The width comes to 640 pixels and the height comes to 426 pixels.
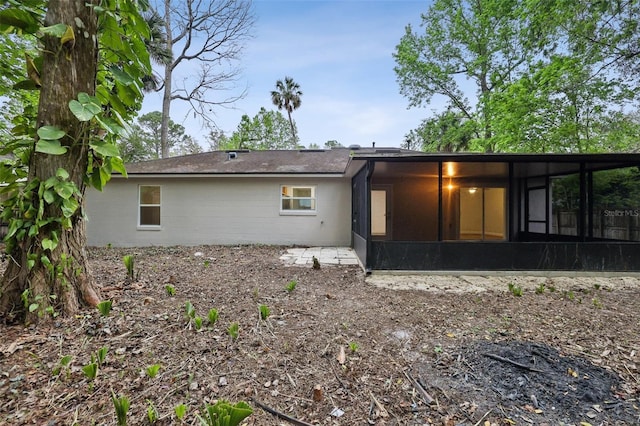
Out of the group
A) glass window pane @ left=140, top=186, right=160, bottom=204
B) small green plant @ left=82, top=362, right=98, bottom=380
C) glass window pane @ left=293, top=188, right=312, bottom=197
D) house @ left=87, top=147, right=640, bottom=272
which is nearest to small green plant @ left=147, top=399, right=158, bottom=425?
small green plant @ left=82, top=362, right=98, bottom=380

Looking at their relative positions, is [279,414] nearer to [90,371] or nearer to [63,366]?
[90,371]

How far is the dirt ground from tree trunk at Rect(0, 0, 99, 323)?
0.24m

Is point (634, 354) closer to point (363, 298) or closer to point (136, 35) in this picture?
point (363, 298)

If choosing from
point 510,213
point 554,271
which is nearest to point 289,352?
point 554,271

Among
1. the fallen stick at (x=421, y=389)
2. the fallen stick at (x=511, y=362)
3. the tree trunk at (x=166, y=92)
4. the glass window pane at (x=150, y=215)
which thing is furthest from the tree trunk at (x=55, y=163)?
the tree trunk at (x=166, y=92)

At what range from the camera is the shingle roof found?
9.06m

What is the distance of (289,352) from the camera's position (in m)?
2.53

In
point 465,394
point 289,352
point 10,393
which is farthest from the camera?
point 289,352

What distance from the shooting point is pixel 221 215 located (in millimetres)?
9289

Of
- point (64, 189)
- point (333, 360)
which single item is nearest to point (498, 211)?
point (333, 360)

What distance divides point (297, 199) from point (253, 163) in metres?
2.32

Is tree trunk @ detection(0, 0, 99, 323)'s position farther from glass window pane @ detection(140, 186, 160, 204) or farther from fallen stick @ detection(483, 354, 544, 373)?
glass window pane @ detection(140, 186, 160, 204)

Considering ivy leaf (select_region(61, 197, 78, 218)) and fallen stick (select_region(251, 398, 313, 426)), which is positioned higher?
ivy leaf (select_region(61, 197, 78, 218))

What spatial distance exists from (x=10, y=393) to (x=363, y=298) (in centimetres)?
352
